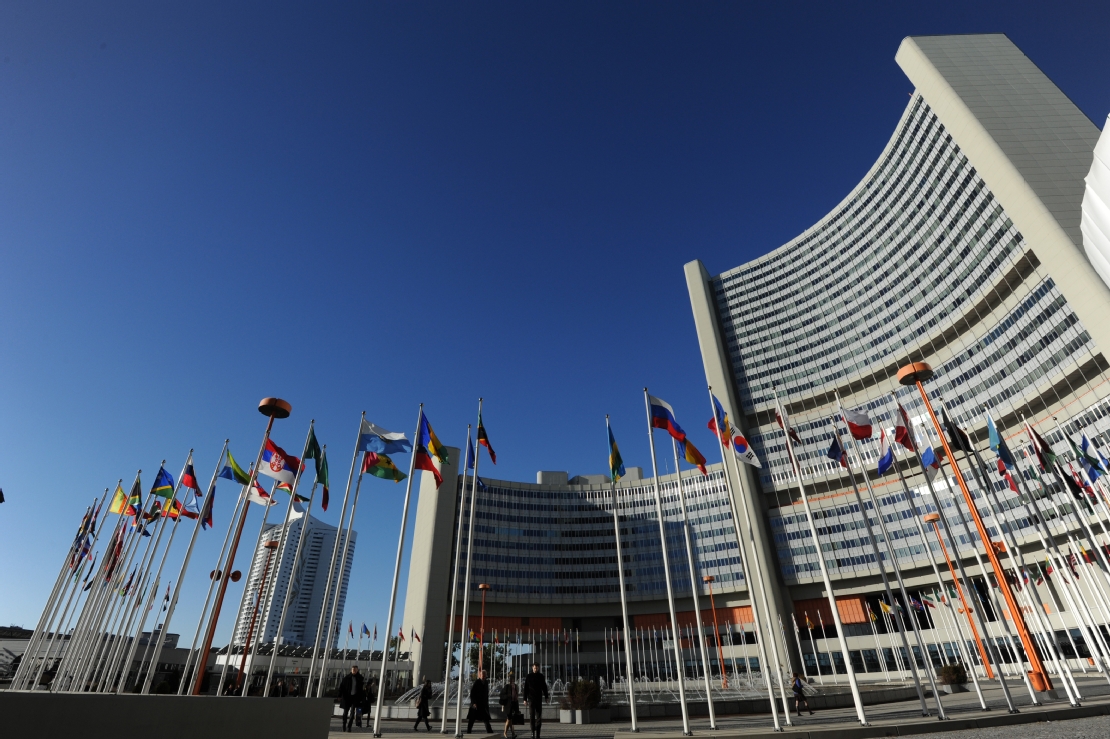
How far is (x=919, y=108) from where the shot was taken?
75.7 metres

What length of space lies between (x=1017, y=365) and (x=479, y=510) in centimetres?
7845

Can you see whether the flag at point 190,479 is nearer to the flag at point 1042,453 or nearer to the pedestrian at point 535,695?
the pedestrian at point 535,695

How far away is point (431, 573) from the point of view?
3440 inches

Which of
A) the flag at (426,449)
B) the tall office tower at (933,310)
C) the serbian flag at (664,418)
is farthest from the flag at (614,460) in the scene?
the tall office tower at (933,310)

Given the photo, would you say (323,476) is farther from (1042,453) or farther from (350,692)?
(1042,453)

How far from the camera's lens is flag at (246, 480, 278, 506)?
2117 centimetres

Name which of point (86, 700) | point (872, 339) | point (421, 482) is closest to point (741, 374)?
point (872, 339)

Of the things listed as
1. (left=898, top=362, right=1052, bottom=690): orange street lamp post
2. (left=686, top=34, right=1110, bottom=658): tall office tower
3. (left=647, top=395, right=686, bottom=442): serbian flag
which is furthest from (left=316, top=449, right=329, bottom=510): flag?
(left=686, top=34, right=1110, bottom=658): tall office tower

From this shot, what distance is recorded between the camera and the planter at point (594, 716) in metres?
22.5

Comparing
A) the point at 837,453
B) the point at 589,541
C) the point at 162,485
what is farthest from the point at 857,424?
the point at 589,541

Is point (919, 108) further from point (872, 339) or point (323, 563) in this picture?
point (323, 563)

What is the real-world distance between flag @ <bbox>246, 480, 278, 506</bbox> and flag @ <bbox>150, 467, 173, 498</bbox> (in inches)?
197

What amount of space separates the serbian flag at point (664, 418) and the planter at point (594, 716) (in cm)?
1338

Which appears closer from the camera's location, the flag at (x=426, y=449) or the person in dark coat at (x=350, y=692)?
the person in dark coat at (x=350, y=692)
